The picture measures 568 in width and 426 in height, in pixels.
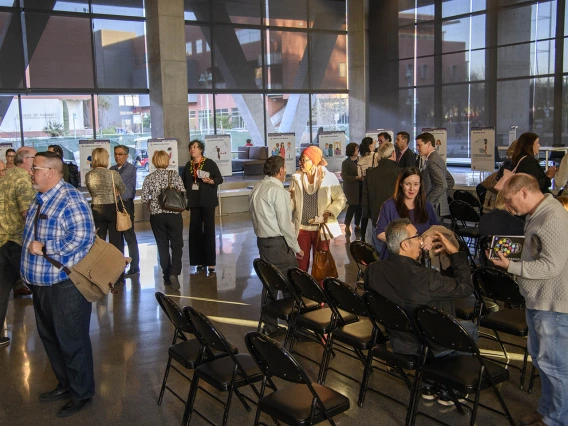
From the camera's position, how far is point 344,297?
14.3 ft

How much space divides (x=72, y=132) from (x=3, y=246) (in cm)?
1035

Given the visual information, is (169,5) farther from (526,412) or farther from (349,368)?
(526,412)

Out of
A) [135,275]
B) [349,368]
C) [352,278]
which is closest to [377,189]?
[352,278]

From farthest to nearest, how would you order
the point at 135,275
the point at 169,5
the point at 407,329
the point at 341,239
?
the point at 169,5
the point at 341,239
the point at 135,275
the point at 407,329

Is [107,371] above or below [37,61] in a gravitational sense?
below

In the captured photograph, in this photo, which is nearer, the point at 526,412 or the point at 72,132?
the point at 526,412

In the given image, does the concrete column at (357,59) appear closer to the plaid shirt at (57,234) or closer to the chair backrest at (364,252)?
the chair backrest at (364,252)

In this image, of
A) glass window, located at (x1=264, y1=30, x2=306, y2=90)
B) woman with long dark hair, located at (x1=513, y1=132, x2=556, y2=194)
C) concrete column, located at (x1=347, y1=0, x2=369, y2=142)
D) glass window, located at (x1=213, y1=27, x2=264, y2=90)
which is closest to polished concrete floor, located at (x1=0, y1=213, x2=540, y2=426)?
woman with long dark hair, located at (x1=513, y1=132, x2=556, y2=194)

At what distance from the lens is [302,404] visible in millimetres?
3227

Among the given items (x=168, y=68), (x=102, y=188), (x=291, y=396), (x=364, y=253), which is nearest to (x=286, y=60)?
(x=168, y=68)

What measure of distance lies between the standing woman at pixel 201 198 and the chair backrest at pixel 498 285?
3.84 metres

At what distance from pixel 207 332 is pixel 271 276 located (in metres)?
1.31

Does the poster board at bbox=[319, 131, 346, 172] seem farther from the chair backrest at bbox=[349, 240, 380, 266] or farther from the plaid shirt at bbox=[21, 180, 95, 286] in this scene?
the plaid shirt at bbox=[21, 180, 95, 286]

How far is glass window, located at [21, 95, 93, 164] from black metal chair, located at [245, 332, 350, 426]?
41.5 ft
